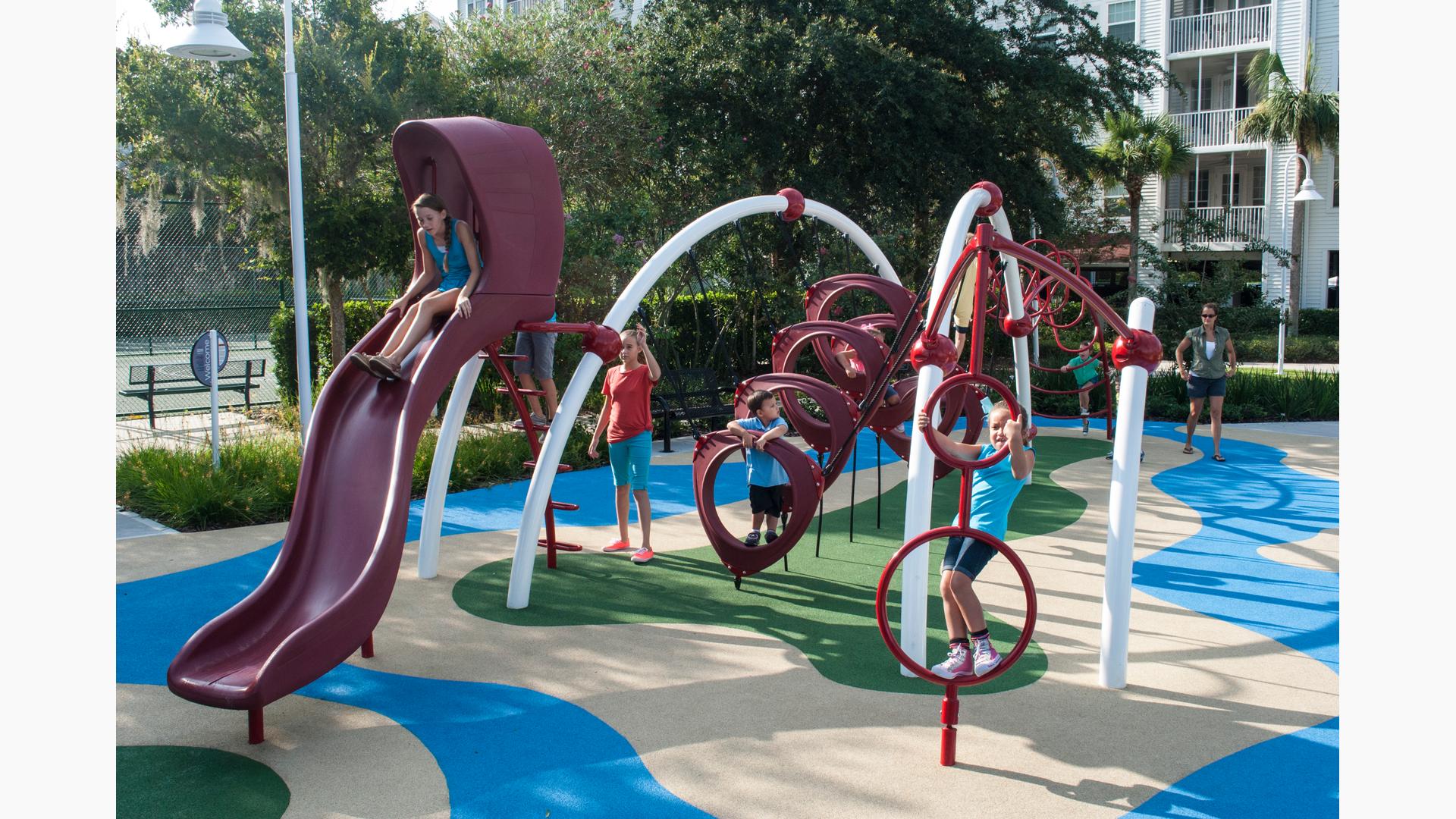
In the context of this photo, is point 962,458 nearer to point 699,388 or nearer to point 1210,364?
point 1210,364

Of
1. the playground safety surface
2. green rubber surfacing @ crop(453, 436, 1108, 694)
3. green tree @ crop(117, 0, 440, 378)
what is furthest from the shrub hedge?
green tree @ crop(117, 0, 440, 378)

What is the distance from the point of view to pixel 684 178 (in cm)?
1507

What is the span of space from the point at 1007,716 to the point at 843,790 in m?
1.14

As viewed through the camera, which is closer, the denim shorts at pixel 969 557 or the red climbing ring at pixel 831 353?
the denim shorts at pixel 969 557

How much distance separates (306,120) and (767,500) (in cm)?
753

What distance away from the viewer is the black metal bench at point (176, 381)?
45.5 ft

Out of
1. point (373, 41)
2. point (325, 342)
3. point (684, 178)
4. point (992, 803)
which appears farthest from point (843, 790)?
point (325, 342)

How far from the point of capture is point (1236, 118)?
101ft

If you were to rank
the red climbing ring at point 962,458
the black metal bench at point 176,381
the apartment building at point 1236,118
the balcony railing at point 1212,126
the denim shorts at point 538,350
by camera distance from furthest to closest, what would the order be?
the balcony railing at point 1212,126 < the apartment building at point 1236,118 < the black metal bench at point 176,381 < the denim shorts at point 538,350 < the red climbing ring at point 962,458

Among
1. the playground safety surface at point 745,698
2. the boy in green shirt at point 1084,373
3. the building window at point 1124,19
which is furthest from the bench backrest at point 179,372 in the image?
the building window at point 1124,19

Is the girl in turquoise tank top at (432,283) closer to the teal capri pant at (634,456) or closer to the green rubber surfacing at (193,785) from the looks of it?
the teal capri pant at (634,456)

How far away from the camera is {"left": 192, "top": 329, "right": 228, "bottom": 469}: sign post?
948 centimetres

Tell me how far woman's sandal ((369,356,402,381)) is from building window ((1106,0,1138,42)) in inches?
1216

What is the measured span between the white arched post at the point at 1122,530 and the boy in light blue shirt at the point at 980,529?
0.59m
